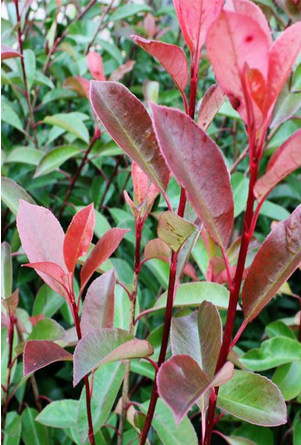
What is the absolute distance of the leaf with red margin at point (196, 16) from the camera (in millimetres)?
474

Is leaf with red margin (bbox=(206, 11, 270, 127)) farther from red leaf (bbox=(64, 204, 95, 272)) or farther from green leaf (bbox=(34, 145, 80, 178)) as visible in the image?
green leaf (bbox=(34, 145, 80, 178))

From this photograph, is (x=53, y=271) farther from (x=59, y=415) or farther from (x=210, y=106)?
(x=59, y=415)

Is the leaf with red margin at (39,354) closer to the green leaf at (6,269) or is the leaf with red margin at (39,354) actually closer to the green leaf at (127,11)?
the green leaf at (6,269)

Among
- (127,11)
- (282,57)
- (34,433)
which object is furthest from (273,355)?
(127,11)

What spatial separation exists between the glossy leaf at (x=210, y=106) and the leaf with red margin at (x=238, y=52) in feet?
0.43

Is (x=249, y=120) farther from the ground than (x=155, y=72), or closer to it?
farther from the ground

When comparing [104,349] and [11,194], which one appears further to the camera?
[11,194]

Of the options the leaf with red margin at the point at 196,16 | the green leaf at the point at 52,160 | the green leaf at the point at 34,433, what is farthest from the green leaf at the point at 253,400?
the green leaf at the point at 52,160

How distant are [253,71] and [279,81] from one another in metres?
0.03

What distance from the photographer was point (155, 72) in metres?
1.84

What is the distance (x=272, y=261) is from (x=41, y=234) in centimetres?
24

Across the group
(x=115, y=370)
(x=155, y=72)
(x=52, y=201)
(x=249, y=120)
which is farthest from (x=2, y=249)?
(x=155, y=72)

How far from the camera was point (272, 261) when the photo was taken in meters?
0.47

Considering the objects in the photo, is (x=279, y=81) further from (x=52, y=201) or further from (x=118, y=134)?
(x=52, y=201)
